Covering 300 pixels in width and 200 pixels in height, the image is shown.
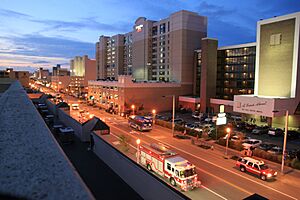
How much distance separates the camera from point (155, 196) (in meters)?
14.8

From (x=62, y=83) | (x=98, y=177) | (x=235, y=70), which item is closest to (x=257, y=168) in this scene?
(x=98, y=177)

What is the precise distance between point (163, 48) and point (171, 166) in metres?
62.7

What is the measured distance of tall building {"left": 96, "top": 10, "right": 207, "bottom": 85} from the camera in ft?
228

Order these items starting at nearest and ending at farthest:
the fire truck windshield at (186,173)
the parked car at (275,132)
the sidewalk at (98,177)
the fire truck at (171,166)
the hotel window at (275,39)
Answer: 1. the sidewalk at (98,177)
2. the fire truck windshield at (186,173)
3. the fire truck at (171,166)
4. the parked car at (275,132)
5. the hotel window at (275,39)

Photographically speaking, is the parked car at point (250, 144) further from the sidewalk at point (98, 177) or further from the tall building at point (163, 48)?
the tall building at point (163, 48)

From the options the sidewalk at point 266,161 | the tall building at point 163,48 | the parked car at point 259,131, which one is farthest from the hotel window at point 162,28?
the sidewalk at point 266,161

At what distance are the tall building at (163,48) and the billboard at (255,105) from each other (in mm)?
26838

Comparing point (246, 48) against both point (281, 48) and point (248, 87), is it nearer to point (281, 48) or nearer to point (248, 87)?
point (248, 87)

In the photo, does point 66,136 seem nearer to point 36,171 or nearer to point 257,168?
point 257,168

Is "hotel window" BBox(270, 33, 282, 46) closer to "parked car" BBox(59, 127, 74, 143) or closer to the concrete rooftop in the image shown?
"parked car" BBox(59, 127, 74, 143)

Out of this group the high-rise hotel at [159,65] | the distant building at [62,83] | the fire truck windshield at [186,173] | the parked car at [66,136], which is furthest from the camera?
the distant building at [62,83]

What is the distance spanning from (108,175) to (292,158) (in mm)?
20299

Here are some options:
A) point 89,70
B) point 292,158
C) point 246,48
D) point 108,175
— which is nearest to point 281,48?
point 246,48

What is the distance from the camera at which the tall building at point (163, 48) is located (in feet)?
228
